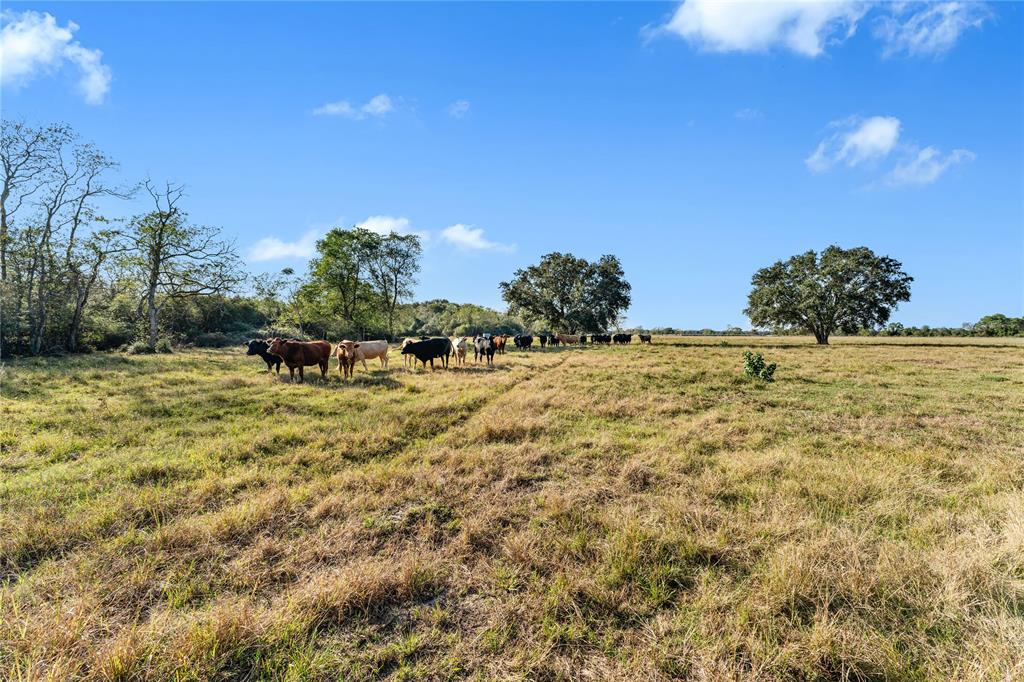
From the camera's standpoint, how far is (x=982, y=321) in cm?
8862

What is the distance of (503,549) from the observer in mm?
3885

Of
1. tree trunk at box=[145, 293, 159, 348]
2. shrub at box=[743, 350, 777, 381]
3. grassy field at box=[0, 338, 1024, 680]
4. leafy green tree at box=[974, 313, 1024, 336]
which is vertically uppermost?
leafy green tree at box=[974, 313, 1024, 336]

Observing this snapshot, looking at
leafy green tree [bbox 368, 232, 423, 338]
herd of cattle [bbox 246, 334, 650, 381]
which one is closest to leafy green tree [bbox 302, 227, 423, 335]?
leafy green tree [bbox 368, 232, 423, 338]

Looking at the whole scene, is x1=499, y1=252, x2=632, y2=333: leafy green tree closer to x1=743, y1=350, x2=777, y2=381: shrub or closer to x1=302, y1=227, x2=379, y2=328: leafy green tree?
x1=302, y1=227, x2=379, y2=328: leafy green tree

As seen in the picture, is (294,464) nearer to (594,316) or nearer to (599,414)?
(599,414)

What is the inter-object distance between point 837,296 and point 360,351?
50962 millimetres

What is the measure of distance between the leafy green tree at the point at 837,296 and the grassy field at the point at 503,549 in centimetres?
4285

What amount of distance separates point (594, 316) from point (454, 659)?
153 ft

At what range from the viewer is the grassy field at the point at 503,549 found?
2.65 metres

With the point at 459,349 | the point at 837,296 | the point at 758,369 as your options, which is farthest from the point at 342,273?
the point at 837,296

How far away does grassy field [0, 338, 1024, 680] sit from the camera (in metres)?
2.65

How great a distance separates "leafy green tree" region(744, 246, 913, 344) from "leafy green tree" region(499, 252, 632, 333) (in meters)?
16.5

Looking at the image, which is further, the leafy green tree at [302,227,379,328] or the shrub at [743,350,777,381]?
the leafy green tree at [302,227,379,328]

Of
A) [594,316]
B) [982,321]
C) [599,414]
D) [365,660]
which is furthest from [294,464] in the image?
[982,321]
